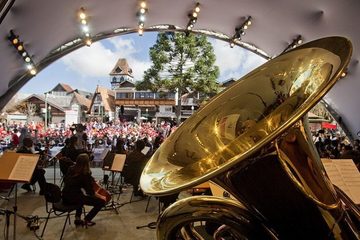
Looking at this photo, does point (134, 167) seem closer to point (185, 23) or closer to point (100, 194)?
point (100, 194)

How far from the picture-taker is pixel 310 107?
1.05 metres

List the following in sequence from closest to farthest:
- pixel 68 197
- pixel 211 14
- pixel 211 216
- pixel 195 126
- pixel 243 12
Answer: pixel 211 216
pixel 195 126
pixel 68 197
pixel 243 12
pixel 211 14

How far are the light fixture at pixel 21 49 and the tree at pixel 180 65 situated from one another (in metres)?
8.64

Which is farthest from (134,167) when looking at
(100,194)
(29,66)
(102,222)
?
Answer: (29,66)

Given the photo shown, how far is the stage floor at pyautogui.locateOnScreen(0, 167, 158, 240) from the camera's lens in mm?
4312

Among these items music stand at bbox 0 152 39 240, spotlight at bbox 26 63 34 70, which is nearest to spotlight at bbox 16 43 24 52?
spotlight at bbox 26 63 34 70

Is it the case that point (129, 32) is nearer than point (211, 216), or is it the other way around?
point (211, 216)

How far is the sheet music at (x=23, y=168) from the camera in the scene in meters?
3.42

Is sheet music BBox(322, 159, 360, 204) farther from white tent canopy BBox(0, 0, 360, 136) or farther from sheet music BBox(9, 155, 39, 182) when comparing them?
white tent canopy BBox(0, 0, 360, 136)

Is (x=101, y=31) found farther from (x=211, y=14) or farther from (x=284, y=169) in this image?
(x=284, y=169)

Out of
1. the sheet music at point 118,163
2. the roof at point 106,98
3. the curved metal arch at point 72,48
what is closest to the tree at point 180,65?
the curved metal arch at point 72,48

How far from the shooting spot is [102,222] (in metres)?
4.94

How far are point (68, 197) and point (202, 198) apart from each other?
10.7ft

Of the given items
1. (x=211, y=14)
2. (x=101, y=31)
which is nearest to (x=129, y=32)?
(x=101, y=31)
